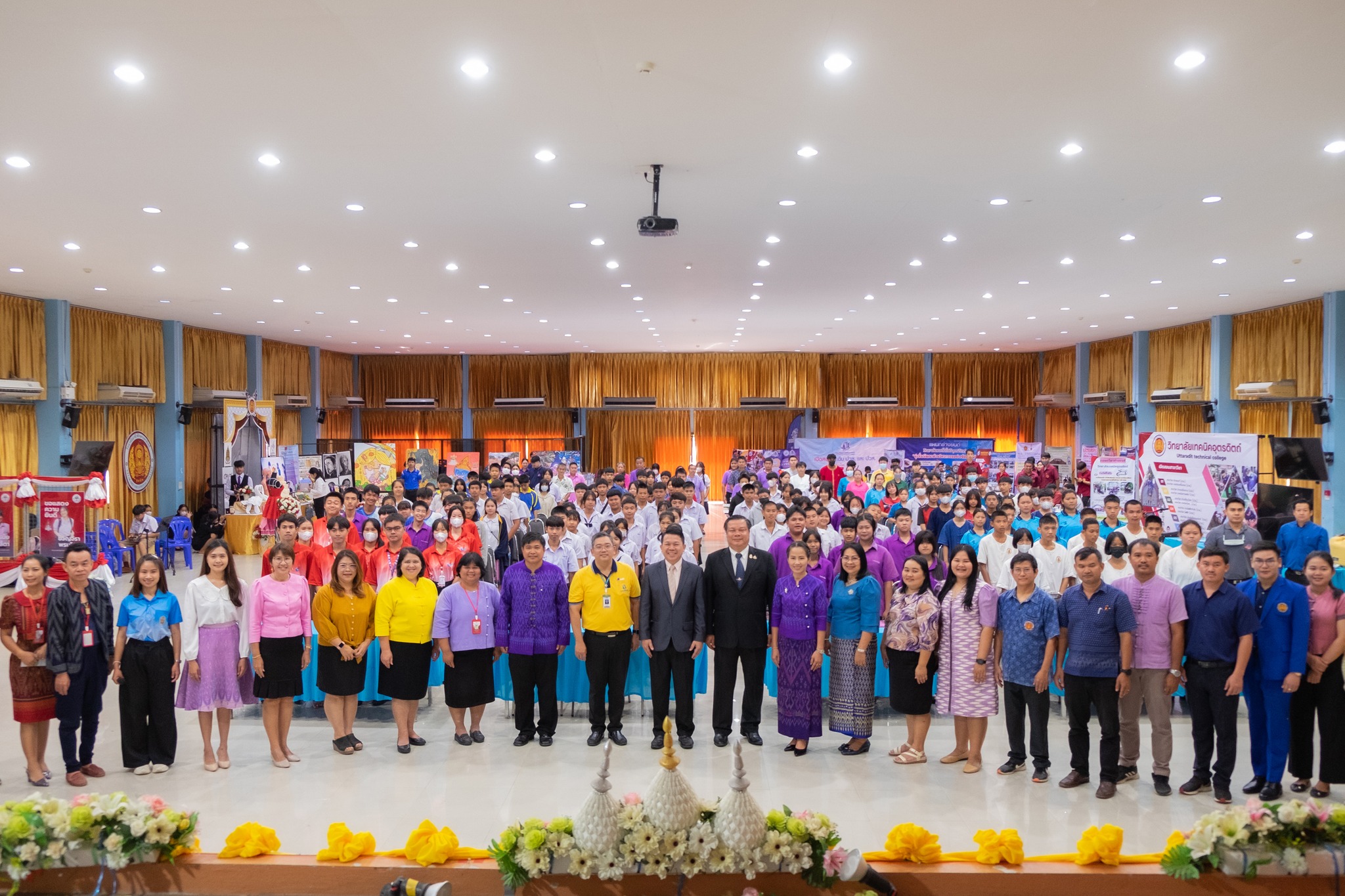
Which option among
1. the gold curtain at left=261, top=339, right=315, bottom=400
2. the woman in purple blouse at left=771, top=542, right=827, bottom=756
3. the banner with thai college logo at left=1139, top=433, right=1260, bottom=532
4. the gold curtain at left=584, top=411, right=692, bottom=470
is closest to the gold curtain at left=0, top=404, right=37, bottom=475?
the gold curtain at left=261, top=339, right=315, bottom=400

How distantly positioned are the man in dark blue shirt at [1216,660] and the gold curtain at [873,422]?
19292 mm

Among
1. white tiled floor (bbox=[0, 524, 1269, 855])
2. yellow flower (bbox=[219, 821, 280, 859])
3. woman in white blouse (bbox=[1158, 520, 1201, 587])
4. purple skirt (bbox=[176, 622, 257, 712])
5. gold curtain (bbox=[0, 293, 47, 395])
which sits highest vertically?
gold curtain (bbox=[0, 293, 47, 395])

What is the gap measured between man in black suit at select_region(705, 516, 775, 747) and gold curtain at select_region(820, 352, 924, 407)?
18643mm

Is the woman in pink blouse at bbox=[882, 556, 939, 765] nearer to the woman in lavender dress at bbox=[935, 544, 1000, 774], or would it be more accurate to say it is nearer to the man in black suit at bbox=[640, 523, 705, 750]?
the woman in lavender dress at bbox=[935, 544, 1000, 774]

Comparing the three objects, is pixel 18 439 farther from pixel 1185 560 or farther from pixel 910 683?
pixel 1185 560

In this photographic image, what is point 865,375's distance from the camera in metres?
24.0

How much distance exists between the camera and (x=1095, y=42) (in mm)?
4461

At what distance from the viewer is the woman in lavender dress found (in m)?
5.21

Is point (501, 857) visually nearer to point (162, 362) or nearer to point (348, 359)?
point (162, 362)

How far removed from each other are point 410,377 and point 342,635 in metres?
19.4

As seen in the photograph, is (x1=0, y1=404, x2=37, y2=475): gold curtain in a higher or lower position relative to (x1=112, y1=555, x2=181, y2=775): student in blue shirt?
higher

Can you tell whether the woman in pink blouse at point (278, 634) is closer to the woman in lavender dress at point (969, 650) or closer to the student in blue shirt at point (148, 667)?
the student in blue shirt at point (148, 667)

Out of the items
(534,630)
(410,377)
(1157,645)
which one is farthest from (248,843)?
(410,377)

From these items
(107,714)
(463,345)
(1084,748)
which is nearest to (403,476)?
(463,345)
